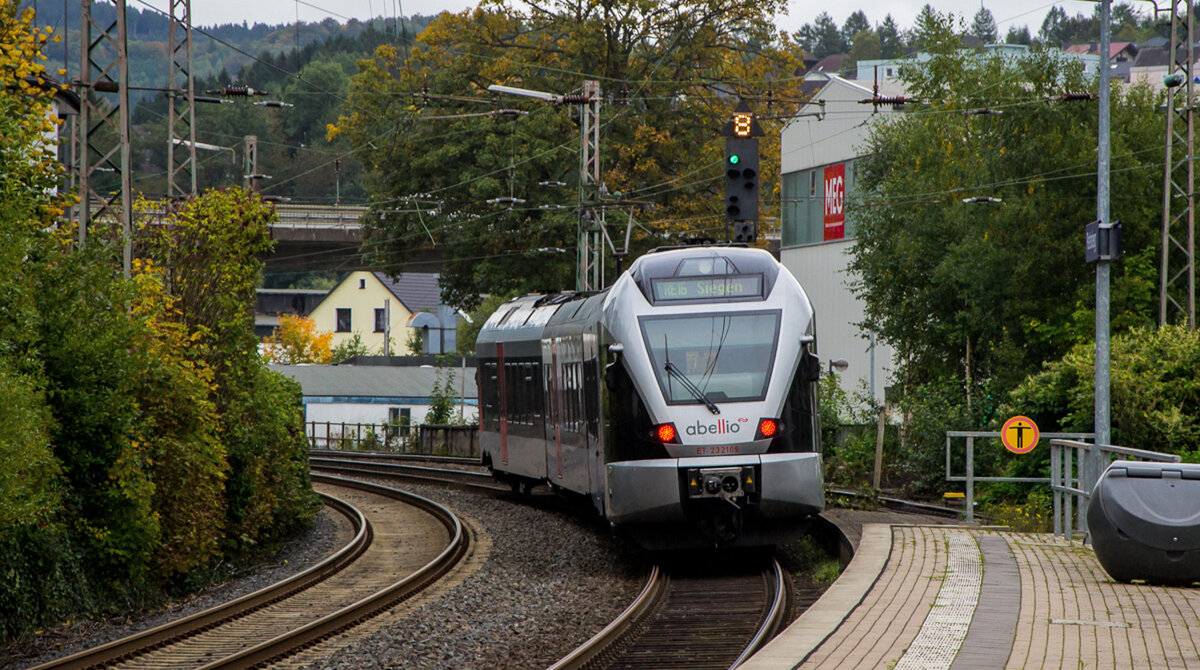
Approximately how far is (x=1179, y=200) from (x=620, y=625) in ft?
63.8

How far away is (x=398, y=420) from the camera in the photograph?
5500 cm

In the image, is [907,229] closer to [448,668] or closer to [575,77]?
[575,77]

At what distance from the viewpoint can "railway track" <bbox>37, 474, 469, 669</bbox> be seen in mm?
10969

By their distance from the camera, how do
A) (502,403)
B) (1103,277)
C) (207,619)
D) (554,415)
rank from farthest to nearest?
1. (502,403)
2. (554,415)
3. (1103,277)
4. (207,619)

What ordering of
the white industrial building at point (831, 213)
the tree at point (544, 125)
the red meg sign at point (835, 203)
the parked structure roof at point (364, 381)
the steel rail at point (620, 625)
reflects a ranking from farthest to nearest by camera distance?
the parked structure roof at point (364, 381) → the red meg sign at point (835, 203) → the white industrial building at point (831, 213) → the tree at point (544, 125) → the steel rail at point (620, 625)

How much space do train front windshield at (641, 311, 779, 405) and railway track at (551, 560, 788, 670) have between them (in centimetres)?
190

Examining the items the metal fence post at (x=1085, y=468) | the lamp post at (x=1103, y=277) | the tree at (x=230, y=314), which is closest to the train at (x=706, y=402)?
the metal fence post at (x=1085, y=468)

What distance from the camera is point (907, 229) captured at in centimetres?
3353

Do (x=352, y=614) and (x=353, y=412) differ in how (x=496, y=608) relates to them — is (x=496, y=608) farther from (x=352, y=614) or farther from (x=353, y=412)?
(x=353, y=412)

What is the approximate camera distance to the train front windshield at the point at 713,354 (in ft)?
47.3

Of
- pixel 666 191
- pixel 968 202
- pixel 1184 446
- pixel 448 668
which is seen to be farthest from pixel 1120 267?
pixel 448 668

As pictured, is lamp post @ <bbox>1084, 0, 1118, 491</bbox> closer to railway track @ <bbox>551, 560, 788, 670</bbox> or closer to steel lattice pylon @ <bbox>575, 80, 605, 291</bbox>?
railway track @ <bbox>551, 560, 788, 670</bbox>

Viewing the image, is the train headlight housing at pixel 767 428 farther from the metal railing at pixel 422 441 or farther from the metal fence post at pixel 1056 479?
the metal railing at pixel 422 441

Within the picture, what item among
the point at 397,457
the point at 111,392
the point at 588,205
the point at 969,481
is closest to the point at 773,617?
the point at 969,481
